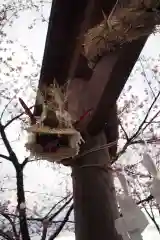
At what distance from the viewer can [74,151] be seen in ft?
4.57

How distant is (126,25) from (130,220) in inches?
21.4

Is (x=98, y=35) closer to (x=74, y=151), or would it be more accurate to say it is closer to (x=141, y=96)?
(x=74, y=151)

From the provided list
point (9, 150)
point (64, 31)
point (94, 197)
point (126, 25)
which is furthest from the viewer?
point (9, 150)

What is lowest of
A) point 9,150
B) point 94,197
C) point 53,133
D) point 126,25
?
point 94,197

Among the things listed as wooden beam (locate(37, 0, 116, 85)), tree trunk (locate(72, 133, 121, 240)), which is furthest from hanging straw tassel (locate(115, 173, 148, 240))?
wooden beam (locate(37, 0, 116, 85))

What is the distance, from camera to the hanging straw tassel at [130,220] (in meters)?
1.08

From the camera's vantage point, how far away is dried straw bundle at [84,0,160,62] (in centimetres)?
104

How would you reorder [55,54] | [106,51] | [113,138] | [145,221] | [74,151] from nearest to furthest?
[145,221]
[106,51]
[74,151]
[55,54]
[113,138]

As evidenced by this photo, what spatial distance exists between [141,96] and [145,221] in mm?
2481

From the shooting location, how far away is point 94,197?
1609 millimetres

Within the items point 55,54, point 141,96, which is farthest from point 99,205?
point 141,96

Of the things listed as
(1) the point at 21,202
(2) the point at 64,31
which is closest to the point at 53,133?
(2) the point at 64,31

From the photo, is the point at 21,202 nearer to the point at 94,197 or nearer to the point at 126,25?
the point at 94,197

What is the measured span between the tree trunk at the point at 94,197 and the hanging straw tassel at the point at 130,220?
0.45 metres
